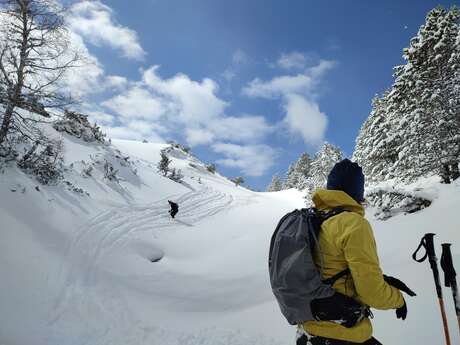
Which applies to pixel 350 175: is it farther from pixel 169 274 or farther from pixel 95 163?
pixel 95 163

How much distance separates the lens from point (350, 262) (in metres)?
2.51

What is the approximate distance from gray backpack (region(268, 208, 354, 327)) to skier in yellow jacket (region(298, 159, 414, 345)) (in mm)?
66

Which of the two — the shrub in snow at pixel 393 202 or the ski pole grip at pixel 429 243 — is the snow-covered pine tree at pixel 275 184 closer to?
the shrub in snow at pixel 393 202

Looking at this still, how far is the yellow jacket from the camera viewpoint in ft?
8.21

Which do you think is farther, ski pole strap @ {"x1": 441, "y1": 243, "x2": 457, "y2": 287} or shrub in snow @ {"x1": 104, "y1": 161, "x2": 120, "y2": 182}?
shrub in snow @ {"x1": 104, "y1": 161, "x2": 120, "y2": 182}

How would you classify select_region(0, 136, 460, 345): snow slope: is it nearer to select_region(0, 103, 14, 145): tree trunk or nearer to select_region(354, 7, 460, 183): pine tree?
select_region(0, 103, 14, 145): tree trunk

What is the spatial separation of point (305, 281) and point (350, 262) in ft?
1.14

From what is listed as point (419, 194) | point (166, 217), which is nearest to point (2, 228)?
point (166, 217)

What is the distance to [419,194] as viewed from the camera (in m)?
11.9

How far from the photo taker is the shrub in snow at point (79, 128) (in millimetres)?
24922

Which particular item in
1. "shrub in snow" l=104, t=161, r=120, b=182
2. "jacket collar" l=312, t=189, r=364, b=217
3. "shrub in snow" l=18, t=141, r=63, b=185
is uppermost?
"shrub in snow" l=104, t=161, r=120, b=182

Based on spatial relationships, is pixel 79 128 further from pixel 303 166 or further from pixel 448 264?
pixel 303 166

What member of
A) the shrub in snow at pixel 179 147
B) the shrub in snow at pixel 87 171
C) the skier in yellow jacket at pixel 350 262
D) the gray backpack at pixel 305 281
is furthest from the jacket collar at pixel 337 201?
the shrub in snow at pixel 179 147

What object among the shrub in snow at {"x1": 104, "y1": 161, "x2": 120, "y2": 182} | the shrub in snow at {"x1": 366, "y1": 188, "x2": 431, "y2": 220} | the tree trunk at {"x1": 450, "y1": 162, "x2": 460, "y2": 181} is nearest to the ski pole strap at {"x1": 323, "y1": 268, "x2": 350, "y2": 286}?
the shrub in snow at {"x1": 366, "y1": 188, "x2": 431, "y2": 220}
